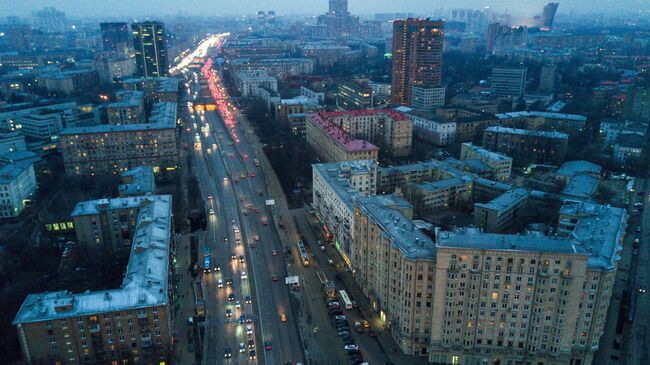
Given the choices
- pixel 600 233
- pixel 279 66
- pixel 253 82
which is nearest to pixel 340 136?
pixel 600 233

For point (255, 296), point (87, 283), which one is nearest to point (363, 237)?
point (255, 296)

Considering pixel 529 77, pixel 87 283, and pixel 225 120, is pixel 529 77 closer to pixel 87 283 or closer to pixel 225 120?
pixel 225 120

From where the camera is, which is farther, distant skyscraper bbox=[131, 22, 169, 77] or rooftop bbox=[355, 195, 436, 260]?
distant skyscraper bbox=[131, 22, 169, 77]

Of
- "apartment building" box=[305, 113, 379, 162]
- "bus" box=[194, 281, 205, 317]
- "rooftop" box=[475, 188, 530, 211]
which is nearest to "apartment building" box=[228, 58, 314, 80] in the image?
"apartment building" box=[305, 113, 379, 162]

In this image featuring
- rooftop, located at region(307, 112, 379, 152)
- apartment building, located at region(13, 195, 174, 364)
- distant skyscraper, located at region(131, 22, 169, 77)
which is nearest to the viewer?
apartment building, located at region(13, 195, 174, 364)

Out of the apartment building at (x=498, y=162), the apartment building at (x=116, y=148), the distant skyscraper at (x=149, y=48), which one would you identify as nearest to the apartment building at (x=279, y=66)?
the distant skyscraper at (x=149, y=48)

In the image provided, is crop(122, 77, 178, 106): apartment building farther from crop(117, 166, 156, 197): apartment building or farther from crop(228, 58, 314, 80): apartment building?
crop(117, 166, 156, 197): apartment building

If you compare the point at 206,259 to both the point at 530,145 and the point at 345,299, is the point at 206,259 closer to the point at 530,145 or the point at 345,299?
the point at 345,299
